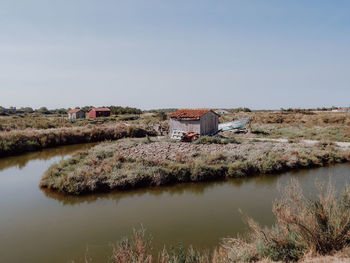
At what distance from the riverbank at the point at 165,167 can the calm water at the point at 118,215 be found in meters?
0.53

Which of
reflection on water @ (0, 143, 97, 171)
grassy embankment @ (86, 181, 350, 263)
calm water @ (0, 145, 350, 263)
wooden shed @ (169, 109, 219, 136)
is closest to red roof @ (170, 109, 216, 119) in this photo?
wooden shed @ (169, 109, 219, 136)

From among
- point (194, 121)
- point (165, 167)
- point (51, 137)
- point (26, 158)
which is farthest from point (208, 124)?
point (51, 137)

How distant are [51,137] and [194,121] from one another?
1375 cm

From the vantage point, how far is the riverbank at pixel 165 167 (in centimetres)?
979

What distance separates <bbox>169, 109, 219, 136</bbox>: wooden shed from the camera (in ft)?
67.4

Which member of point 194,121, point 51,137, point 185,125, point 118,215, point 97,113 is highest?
point 97,113

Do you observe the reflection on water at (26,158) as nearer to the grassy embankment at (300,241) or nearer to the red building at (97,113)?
the grassy embankment at (300,241)

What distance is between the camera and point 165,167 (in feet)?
37.1

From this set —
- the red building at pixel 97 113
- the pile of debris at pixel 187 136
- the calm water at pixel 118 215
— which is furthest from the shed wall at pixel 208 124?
the red building at pixel 97 113

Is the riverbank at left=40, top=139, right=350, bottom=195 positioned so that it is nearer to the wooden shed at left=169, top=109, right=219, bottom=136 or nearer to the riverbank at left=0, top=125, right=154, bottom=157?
the wooden shed at left=169, top=109, right=219, bottom=136

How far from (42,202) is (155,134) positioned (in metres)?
19.6

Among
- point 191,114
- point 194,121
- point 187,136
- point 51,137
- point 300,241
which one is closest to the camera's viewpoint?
point 300,241

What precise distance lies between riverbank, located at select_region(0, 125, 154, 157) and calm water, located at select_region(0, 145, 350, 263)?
8.92 m

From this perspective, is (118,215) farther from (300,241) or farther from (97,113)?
(97,113)
